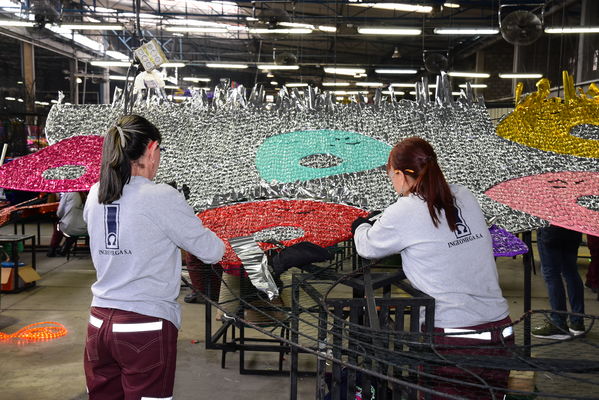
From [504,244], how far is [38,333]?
331 centimetres

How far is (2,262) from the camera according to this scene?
5.63 m

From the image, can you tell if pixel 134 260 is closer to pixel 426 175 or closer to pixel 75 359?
pixel 426 175

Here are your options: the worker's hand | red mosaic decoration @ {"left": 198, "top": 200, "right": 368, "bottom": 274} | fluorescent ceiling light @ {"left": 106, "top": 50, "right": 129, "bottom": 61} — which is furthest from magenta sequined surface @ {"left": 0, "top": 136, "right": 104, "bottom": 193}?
fluorescent ceiling light @ {"left": 106, "top": 50, "right": 129, "bottom": 61}

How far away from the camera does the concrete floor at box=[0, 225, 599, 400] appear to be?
3.38 meters

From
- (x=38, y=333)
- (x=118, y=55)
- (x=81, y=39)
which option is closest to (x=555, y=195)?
(x=38, y=333)

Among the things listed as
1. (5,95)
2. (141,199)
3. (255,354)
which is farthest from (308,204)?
(5,95)

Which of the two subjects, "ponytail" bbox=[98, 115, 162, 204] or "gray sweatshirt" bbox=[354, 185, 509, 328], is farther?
"gray sweatshirt" bbox=[354, 185, 509, 328]

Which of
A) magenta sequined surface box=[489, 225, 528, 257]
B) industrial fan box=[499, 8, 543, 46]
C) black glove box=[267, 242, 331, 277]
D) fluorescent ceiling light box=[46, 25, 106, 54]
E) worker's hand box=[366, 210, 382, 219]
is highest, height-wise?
fluorescent ceiling light box=[46, 25, 106, 54]

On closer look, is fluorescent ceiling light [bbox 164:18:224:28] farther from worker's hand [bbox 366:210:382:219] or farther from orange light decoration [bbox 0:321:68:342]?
worker's hand [bbox 366:210:382:219]

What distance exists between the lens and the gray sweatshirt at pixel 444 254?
1.68 metres

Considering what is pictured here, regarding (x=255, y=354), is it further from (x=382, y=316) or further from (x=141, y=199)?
(x=141, y=199)

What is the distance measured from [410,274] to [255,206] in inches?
24.4

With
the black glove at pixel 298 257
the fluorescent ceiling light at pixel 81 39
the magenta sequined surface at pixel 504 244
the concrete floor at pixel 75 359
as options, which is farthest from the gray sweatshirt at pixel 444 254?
the fluorescent ceiling light at pixel 81 39

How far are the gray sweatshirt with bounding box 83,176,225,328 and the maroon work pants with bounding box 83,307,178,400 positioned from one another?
3cm
